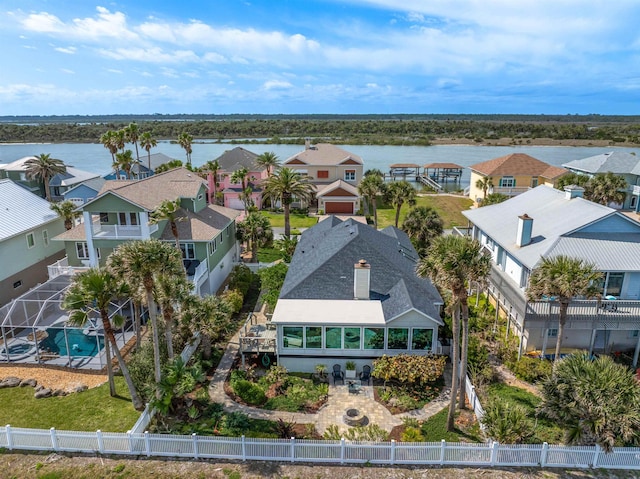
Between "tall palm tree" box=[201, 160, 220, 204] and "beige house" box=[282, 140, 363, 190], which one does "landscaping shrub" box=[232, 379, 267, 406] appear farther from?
"beige house" box=[282, 140, 363, 190]

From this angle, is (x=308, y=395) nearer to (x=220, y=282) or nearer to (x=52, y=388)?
(x=52, y=388)

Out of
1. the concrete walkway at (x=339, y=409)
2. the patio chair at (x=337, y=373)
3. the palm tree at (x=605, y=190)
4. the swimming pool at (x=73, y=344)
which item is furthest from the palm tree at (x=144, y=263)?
Answer: the palm tree at (x=605, y=190)

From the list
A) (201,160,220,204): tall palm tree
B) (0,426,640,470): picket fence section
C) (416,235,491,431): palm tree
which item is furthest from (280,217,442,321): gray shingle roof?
(201,160,220,204): tall palm tree

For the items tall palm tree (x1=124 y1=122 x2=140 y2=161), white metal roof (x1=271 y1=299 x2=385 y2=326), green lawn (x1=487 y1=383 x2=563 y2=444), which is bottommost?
green lawn (x1=487 y1=383 x2=563 y2=444)

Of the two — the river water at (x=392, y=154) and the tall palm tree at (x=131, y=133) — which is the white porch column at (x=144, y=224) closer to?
the tall palm tree at (x=131, y=133)

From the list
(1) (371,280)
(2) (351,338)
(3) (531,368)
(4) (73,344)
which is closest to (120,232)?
(4) (73,344)

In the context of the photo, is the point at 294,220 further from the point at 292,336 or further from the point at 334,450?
the point at 334,450
